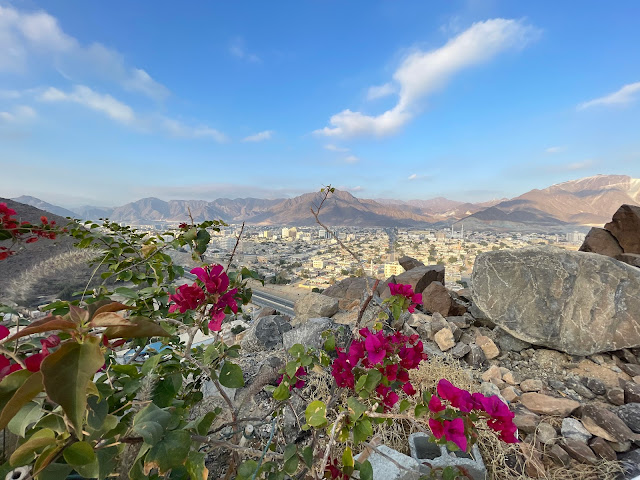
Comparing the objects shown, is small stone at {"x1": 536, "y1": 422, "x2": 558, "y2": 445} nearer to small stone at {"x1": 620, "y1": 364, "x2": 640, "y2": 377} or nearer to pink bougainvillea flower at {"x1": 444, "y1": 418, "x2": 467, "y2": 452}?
small stone at {"x1": 620, "y1": 364, "x2": 640, "y2": 377}

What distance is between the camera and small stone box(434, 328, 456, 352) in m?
3.54

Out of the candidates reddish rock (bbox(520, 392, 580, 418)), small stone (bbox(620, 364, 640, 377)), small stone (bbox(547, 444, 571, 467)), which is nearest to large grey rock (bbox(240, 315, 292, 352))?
reddish rock (bbox(520, 392, 580, 418))

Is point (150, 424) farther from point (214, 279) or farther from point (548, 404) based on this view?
point (548, 404)

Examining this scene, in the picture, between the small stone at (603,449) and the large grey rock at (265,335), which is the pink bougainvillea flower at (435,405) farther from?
the large grey rock at (265,335)

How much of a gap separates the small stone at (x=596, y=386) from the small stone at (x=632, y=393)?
17 centimetres

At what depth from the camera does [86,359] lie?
15.7 inches

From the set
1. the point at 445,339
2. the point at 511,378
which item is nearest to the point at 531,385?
the point at 511,378

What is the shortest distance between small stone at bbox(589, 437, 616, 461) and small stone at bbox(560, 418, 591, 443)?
0.19ft

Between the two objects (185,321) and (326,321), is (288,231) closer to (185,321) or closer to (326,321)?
(326,321)

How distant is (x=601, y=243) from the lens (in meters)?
5.55

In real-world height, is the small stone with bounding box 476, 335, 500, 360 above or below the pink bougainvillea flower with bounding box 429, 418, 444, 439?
below

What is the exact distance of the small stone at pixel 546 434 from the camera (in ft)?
7.22

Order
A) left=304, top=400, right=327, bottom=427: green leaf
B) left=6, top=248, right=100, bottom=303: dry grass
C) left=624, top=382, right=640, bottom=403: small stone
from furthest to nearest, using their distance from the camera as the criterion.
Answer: left=6, top=248, right=100, bottom=303: dry grass → left=624, top=382, right=640, bottom=403: small stone → left=304, top=400, right=327, bottom=427: green leaf

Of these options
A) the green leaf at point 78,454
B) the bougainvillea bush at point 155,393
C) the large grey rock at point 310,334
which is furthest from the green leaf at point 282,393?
the large grey rock at point 310,334
